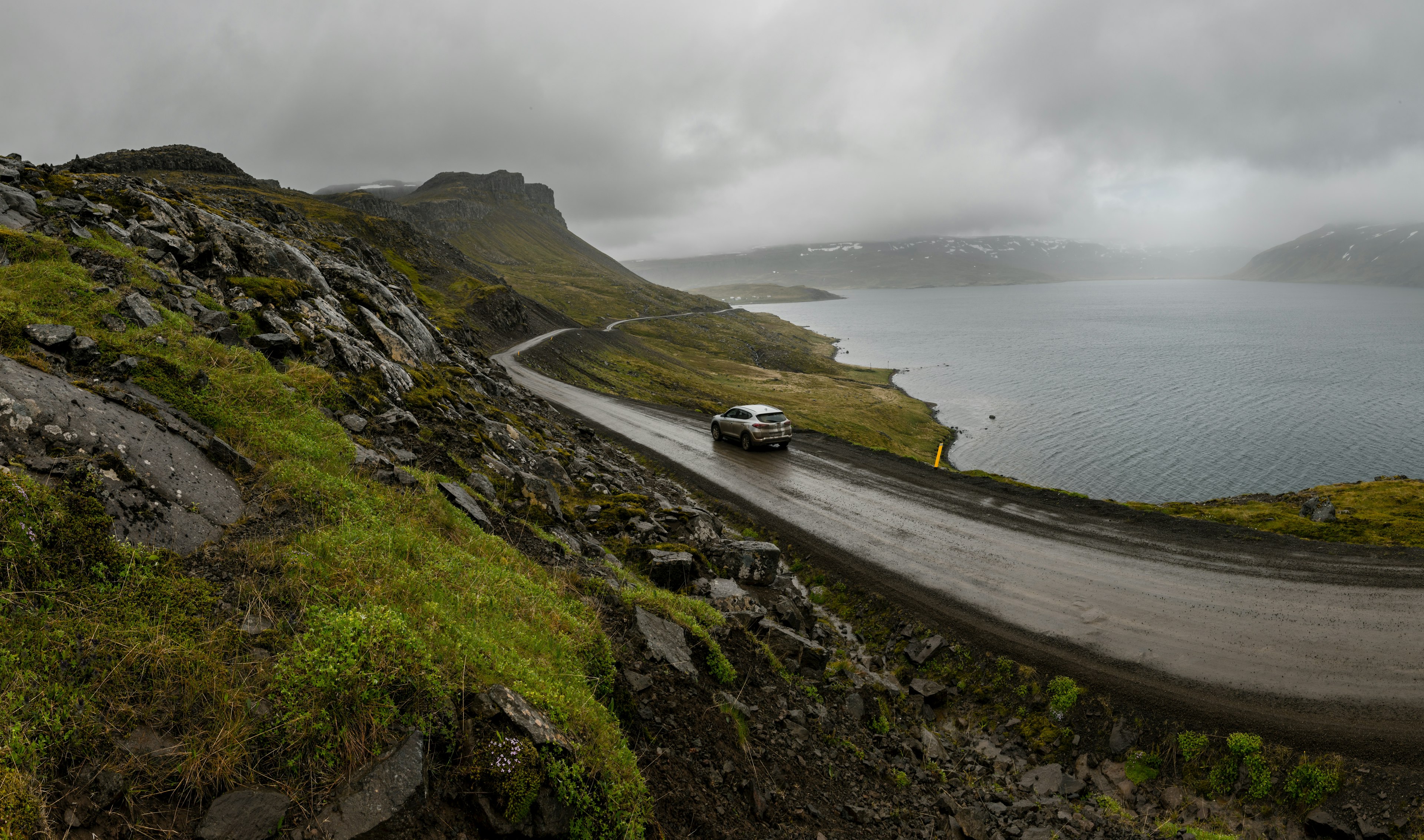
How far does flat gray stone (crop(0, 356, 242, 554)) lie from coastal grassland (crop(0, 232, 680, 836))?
1.04 ft

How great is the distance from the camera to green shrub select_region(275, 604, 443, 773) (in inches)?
191

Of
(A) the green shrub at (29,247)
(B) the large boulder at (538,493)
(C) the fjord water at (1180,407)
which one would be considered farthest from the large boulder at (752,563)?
(C) the fjord water at (1180,407)

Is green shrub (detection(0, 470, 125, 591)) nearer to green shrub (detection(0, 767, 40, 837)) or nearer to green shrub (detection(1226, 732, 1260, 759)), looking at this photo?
green shrub (detection(0, 767, 40, 837))

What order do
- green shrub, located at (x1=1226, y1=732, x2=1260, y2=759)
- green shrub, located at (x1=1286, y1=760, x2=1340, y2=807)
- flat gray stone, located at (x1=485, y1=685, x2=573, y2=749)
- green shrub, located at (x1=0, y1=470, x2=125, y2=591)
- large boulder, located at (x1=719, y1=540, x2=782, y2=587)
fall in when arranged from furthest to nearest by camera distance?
large boulder, located at (x1=719, y1=540, x2=782, y2=587), green shrub, located at (x1=1226, y1=732, x2=1260, y2=759), green shrub, located at (x1=1286, y1=760, x2=1340, y2=807), flat gray stone, located at (x1=485, y1=685, x2=573, y2=749), green shrub, located at (x1=0, y1=470, x2=125, y2=591)

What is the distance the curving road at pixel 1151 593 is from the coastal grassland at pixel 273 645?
9770 mm

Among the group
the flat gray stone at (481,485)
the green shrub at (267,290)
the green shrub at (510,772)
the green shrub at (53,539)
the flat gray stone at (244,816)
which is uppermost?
the green shrub at (267,290)

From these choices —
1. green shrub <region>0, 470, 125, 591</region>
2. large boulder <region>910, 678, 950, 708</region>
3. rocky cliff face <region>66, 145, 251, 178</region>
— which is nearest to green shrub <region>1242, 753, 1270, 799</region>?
large boulder <region>910, 678, 950, 708</region>

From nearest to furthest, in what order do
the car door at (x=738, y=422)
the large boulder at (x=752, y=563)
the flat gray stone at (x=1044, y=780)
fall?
the flat gray stone at (x=1044, y=780) → the large boulder at (x=752, y=563) → the car door at (x=738, y=422)

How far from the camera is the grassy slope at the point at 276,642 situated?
14.5ft

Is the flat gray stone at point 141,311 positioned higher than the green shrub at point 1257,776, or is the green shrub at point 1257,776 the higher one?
the flat gray stone at point 141,311

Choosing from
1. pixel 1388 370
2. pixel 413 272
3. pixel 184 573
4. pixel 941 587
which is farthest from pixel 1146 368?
pixel 184 573

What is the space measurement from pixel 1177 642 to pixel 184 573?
15823 millimetres

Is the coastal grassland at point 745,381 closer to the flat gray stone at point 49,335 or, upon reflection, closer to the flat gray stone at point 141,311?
the flat gray stone at point 141,311

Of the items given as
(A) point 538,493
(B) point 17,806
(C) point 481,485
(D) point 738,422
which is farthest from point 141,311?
(D) point 738,422
